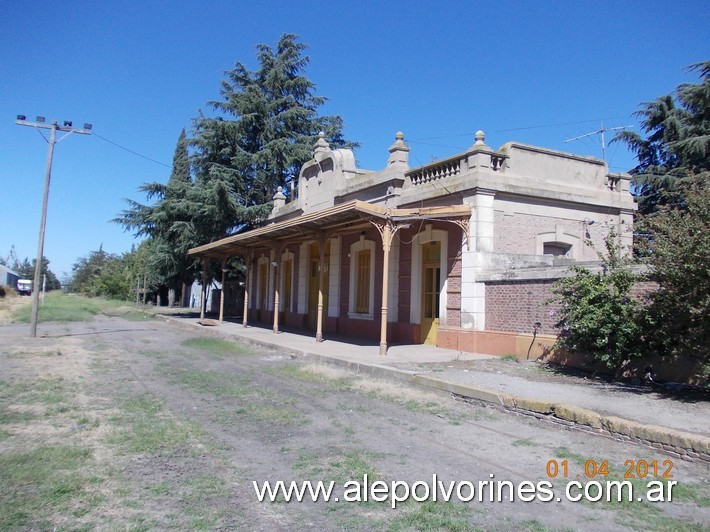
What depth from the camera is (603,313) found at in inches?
380

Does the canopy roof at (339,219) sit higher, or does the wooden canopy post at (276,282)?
the canopy roof at (339,219)

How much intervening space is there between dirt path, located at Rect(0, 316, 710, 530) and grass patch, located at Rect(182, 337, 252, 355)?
174 inches

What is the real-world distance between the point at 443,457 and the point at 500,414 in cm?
248

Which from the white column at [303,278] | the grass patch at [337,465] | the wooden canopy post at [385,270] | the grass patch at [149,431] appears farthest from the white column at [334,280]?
the grass patch at [337,465]

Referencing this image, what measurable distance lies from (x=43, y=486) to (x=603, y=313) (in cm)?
864

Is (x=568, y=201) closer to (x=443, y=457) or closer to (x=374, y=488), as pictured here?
(x=443, y=457)

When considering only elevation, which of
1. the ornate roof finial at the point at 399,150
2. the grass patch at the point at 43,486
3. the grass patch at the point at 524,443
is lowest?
the grass patch at the point at 43,486

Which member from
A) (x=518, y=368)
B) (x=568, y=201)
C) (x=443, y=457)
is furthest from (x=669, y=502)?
(x=568, y=201)

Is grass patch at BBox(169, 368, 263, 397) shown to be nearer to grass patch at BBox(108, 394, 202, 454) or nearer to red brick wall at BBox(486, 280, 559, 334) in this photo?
grass patch at BBox(108, 394, 202, 454)

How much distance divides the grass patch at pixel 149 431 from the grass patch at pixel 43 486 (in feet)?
1.60

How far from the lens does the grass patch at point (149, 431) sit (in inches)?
225

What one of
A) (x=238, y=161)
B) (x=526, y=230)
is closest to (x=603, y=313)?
(x=526, y=230)

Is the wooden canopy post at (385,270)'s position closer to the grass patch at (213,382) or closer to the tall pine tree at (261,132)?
the grass patch at (213,382)
